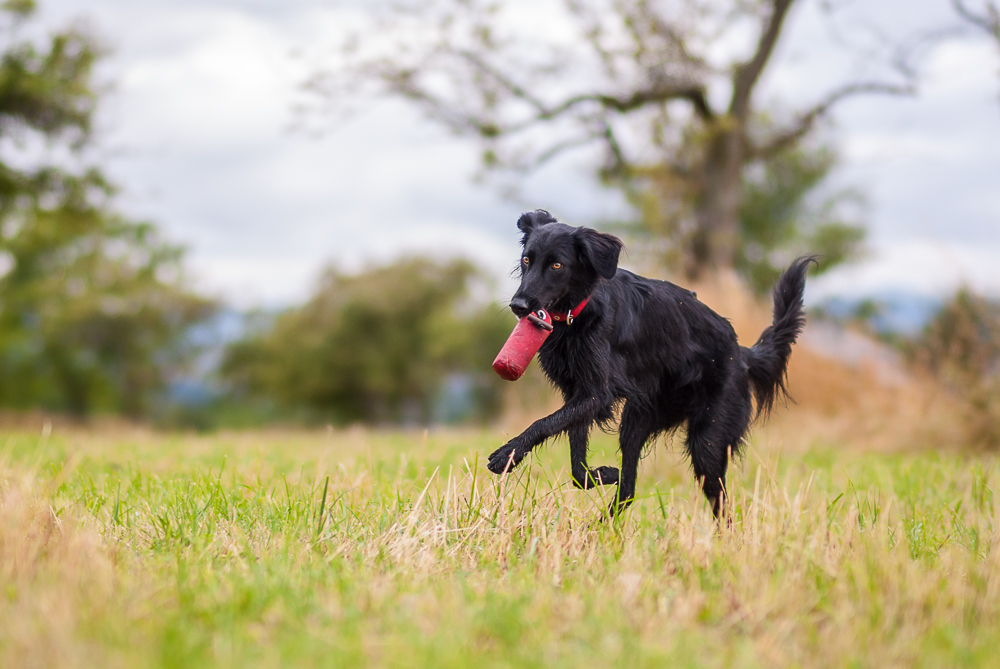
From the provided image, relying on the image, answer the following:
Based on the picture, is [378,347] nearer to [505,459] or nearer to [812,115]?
[812,115]

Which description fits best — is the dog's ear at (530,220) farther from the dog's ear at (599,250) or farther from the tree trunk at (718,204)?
the tree trunk at (718,204)

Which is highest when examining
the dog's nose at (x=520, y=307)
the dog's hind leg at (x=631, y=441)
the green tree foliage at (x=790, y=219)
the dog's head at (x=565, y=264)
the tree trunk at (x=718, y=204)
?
the green tree foliage at (x=790, y=219)

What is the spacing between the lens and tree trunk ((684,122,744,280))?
1477cm

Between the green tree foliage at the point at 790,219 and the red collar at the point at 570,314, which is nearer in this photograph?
the red collar at the point at 570,314

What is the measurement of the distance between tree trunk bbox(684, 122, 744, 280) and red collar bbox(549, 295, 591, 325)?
37.5ft

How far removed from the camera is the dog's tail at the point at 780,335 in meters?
4.64

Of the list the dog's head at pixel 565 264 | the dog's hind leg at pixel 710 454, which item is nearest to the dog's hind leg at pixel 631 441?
the dog's hind leg at pixel 710 454

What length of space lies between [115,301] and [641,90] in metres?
33.3

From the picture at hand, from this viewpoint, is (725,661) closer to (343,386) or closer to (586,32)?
(586,32)

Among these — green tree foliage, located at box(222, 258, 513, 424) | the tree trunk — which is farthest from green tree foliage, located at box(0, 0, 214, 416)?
the tree trunk

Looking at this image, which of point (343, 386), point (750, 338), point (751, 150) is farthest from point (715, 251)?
point (343, 386)

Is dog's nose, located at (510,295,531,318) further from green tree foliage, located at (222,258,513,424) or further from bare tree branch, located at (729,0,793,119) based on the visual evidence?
green tree foliage, located at (222,258,513,424)

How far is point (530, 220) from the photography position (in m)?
3.96

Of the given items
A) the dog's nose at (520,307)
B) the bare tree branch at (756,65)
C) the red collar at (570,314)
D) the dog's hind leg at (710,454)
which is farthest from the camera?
the bare tree branch at (756,65)
